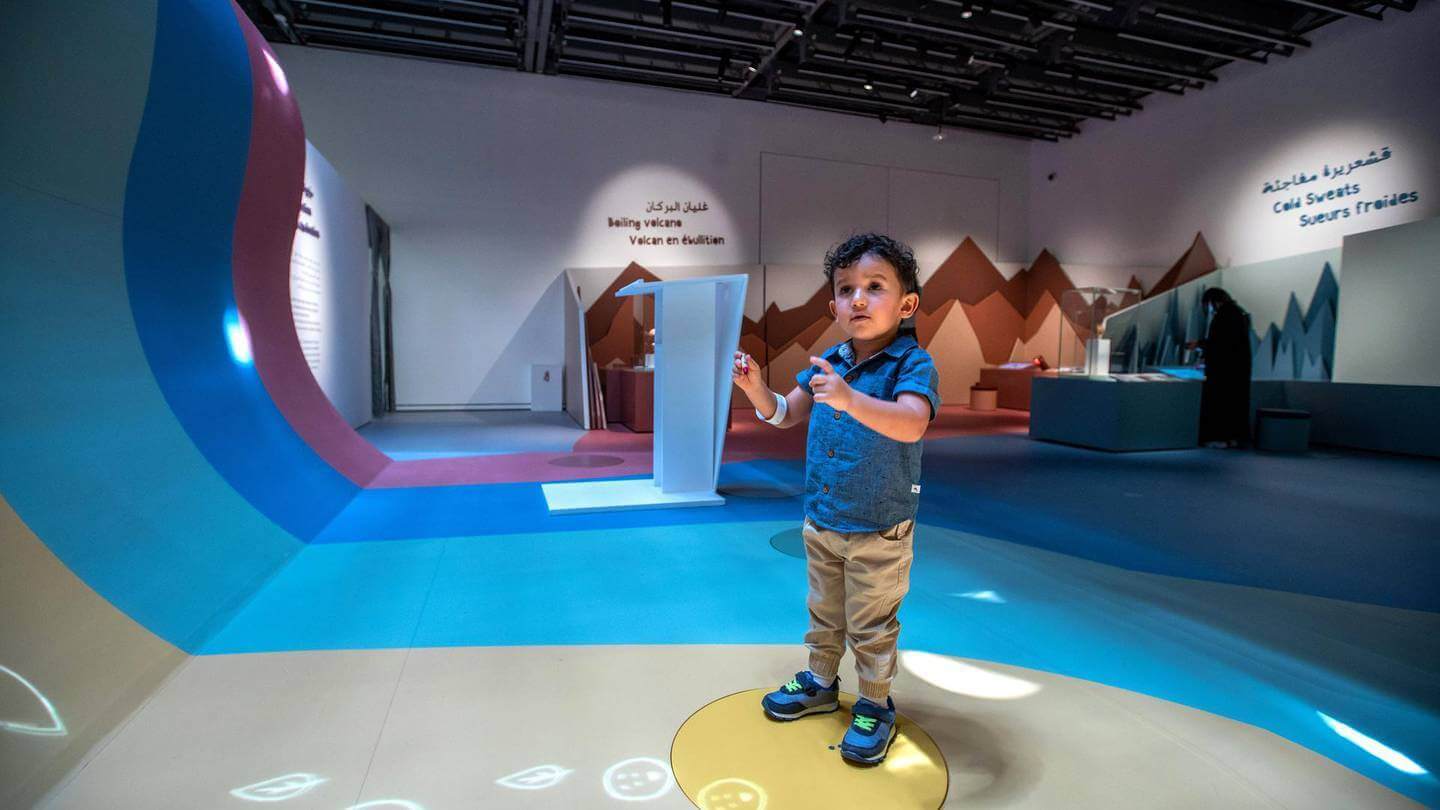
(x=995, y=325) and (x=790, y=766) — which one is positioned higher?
(x=995, y=325)

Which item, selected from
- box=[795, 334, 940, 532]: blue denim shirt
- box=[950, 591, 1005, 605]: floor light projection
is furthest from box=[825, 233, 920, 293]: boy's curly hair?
box=[950, 591, 1005, 605]: floor light projection

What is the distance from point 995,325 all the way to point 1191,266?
3.04 meters

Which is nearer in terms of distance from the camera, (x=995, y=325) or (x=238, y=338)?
(x=238, y=338)

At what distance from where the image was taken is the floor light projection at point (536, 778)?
57.1 inches

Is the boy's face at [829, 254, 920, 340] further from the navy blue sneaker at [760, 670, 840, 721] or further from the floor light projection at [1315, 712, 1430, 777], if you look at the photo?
the floor light projection at [1315, 712, 1430, 777]

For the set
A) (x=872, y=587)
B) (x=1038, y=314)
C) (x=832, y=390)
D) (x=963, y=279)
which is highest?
(x=963, y=279)

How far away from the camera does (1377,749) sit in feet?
5.44

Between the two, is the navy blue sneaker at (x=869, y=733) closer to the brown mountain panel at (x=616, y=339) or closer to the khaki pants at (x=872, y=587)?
the khaki pants at (x=872, y=587)

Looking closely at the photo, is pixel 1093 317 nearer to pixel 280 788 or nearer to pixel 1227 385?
pixel 1227 385

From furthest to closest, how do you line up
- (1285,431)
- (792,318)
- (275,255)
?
(792,318), (1285,431), (275,255)

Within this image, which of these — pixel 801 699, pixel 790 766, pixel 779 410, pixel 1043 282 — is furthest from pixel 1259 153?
pixel 790 766

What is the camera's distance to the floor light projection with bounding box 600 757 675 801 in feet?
4.69

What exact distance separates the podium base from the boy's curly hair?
2691 mm

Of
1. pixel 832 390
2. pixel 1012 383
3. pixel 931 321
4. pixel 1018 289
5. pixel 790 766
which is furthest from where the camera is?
pixel 1018 289
